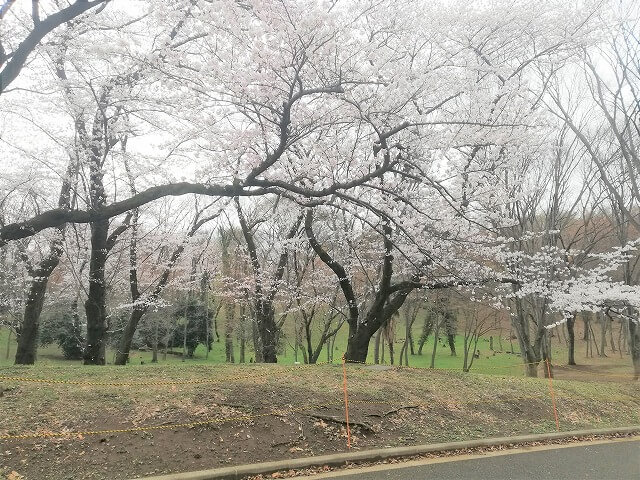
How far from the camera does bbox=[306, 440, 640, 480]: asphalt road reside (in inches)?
249

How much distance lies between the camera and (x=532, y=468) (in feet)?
22.7

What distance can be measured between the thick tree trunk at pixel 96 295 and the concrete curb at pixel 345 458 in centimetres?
872

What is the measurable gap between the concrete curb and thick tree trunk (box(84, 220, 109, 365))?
872cm

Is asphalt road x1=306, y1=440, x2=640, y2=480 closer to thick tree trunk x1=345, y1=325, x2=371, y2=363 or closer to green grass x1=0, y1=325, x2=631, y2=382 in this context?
thick tree trunk x1=345, y1=325, x2=371, y2=363

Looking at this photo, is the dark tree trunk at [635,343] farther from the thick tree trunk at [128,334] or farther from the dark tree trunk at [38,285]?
the dark tree trunk at [38,285]

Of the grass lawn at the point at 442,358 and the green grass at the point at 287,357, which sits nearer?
the grass lawn at the point at 442,358

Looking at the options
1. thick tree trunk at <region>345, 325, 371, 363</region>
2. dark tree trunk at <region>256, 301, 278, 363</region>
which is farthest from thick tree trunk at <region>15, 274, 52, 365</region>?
thick tree trunk at <region>345, 325, 371, 363</region>

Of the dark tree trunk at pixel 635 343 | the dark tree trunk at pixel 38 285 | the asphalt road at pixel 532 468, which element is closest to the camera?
the asphalt road at pixel 532 468

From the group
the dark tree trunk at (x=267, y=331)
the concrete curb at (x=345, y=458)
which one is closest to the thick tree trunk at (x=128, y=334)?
the dark tree trunk at (x=267, y=331)

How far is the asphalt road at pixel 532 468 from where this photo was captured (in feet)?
20.8

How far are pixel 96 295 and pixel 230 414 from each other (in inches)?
305

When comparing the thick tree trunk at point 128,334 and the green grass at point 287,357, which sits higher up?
the thick tree trunk at point 128,334

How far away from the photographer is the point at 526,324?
18.8 metres

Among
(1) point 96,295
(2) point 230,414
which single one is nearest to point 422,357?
(1) point 96,295
